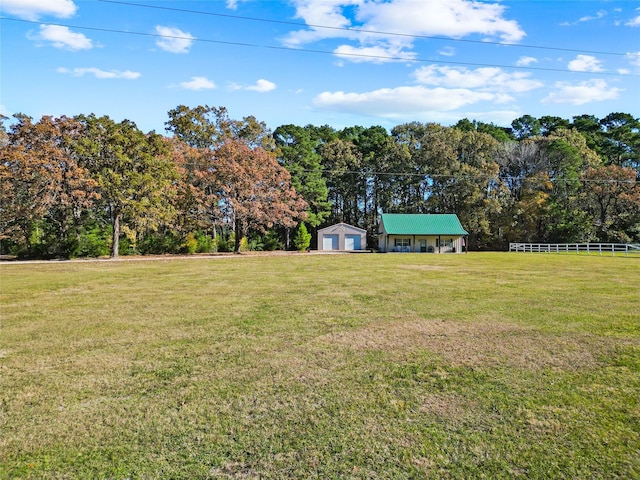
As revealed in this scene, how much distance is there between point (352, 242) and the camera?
41.8 metres

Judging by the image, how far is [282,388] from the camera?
13.5 ft

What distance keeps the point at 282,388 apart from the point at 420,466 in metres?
1.68

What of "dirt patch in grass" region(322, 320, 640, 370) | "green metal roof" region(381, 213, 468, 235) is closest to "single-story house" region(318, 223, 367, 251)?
"green metal roof" region(381, 213, 468, 235)

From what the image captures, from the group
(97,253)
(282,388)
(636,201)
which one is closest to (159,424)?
(282,388)

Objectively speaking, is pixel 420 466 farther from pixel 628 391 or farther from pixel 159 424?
pixel 628 391

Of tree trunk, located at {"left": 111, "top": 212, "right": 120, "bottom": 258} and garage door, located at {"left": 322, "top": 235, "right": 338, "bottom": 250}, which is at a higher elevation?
tree trunk, located at {"left": 111, "top": 212, "right": 120, "bottom": 258}

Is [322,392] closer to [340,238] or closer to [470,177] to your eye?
[340,238]

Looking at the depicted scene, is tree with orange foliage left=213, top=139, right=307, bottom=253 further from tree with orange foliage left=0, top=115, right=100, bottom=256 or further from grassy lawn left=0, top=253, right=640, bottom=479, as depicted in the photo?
grassy lawn left=0, top=253, right=640, bottom=479

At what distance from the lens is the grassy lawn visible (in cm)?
287

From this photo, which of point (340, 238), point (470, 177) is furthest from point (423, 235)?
point (470, 177)

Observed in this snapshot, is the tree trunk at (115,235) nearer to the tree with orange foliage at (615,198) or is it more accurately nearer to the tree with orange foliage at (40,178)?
the tree with orange foliage at (40,178)

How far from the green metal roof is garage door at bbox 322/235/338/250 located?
5.12 metres

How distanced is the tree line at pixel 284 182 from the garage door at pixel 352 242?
402 centimetres

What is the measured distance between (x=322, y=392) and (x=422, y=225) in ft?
120
